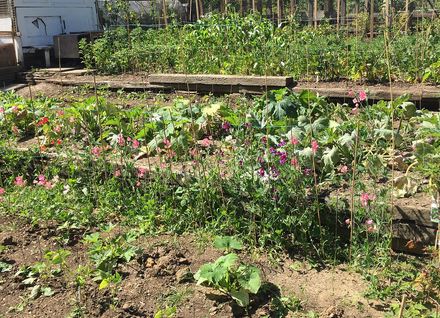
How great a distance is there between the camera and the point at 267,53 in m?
7.73

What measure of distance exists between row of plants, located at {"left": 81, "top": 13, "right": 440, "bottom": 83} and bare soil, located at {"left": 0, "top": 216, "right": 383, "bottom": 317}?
3113 millimetres

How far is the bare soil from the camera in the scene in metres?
2.98

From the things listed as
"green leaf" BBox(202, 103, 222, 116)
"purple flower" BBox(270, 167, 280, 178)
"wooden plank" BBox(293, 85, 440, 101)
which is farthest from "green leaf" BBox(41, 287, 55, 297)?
"wooden plank" BBox(293, 85, 440, 101)

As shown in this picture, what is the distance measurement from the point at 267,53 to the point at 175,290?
517 centimetres

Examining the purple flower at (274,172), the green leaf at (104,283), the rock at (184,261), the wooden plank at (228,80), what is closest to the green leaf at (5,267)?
the green leaf at (104,283)

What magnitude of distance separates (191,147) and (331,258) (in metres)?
1.77

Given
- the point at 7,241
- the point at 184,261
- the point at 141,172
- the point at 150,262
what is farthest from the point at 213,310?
the point at 7,241

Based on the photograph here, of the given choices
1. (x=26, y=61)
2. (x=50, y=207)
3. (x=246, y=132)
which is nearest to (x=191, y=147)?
(x=246, y=132)

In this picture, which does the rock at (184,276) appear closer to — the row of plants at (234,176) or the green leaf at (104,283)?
the row of plants at (234,176)

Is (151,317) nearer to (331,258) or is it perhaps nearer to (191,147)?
(331,258)

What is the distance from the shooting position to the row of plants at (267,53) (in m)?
7.03

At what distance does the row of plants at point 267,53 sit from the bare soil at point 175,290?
311 centimetres

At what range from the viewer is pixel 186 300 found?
307 cm

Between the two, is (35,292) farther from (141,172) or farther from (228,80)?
(228,80)
